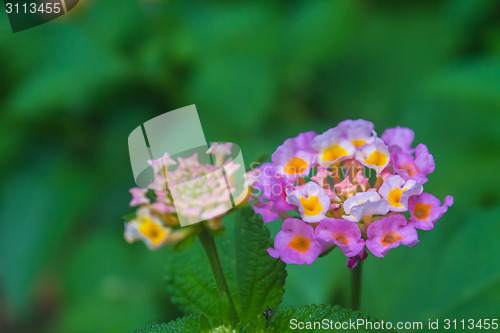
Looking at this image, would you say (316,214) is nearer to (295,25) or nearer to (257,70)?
(257,70)

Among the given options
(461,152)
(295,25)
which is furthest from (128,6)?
(461,152)

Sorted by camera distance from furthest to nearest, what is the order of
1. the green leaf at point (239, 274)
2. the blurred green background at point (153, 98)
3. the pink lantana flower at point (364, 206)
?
1. the blurred green background at point (153, 98)
2. the green leaf at point (239, 274)
3. the pink lantana flower at point (364, 206)

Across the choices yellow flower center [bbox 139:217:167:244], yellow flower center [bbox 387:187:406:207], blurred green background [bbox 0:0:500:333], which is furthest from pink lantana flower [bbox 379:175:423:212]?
blurred green background [bbox 0:0:500:333]

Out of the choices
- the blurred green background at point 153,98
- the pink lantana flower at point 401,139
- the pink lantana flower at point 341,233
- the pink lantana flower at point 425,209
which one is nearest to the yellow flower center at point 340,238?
the pink lantana flower at point 341,233

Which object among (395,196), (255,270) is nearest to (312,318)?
(255,270)

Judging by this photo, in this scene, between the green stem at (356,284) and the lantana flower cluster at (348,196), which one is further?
the green stem at (356,284)

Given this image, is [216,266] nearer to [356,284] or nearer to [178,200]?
[178,200]

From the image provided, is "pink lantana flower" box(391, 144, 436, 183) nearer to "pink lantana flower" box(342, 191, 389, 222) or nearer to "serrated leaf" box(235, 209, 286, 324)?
"pink lantana flower" box(342, 191, 389, 222)

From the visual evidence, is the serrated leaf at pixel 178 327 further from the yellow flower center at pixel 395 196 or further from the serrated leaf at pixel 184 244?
the yellow flower center at pixel 395 196
